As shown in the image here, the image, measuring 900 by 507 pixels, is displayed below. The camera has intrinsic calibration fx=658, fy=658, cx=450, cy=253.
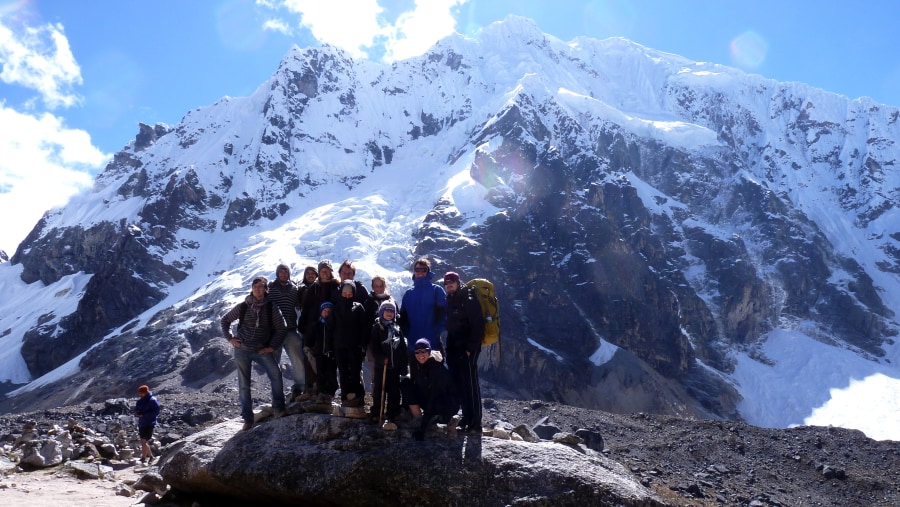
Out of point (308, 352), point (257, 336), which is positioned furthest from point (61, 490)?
point (308, 352)

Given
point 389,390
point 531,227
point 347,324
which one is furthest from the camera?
point 531,227

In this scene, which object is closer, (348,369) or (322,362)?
(348,369)

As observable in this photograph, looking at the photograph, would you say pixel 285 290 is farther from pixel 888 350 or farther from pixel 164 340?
pixel 888 350

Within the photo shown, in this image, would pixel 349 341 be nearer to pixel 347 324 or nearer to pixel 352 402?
pixel 347 324

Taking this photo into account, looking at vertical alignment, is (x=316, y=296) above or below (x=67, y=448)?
above

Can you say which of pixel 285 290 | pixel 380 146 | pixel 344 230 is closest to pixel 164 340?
pixel 344 230

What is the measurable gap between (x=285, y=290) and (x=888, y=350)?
5177 inches

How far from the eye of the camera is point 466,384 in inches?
388

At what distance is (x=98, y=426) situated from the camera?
942 inches

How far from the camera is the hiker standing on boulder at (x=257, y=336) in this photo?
1073cm

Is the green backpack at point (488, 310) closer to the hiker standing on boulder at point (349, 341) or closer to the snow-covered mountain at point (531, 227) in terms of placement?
the hiker standing on boulder at point (349, 341)

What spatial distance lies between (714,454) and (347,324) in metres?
21.6

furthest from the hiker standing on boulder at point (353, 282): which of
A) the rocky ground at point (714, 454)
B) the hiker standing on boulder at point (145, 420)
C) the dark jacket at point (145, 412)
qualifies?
the dark jacket at point (145, 412)

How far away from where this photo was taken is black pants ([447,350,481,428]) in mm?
9703
